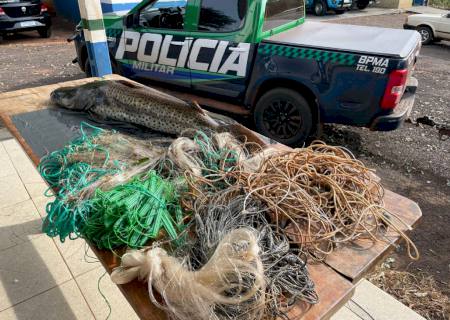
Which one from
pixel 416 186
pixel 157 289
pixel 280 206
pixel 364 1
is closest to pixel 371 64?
pixel 416 186

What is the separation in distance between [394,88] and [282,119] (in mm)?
1339

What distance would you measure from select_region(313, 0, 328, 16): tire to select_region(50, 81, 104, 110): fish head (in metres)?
15.4

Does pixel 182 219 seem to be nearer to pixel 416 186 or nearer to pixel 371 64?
pixel 371 64

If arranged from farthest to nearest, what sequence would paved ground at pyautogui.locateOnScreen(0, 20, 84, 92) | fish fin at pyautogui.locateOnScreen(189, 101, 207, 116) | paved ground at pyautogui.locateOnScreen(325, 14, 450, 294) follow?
paved ground at pyautogui.locateOnScreen(0, 20, 84, 92) → paved ground at pyautogui.locateOnScreen(325, 14, 450, 294) → fish fin at pyautogui.locateOnScreen(189, 101, 207, 116)

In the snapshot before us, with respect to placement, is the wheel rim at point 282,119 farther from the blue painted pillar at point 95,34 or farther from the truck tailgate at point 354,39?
the blue painted pillar at point 95,34

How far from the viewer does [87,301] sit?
8.26 ft

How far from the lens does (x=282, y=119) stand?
4.51 meters

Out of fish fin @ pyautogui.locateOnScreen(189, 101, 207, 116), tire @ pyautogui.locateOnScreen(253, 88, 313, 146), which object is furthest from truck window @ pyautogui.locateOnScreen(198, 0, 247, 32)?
fish fin @ pyautogui.locateOnScreen(189, 101, 207, 116)

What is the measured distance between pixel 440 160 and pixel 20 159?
5.13m

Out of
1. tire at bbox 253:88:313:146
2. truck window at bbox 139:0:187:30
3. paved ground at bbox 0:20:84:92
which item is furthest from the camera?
paved ground at bbox 0:20:84:92

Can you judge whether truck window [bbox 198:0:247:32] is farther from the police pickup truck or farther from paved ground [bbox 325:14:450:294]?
paved ground [bbox 325:14:450:294]

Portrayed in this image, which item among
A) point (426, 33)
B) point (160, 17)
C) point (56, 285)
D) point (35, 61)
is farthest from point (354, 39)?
point (426, 33)

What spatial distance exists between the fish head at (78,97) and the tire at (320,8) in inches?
606

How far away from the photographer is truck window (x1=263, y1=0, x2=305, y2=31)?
4.52m
